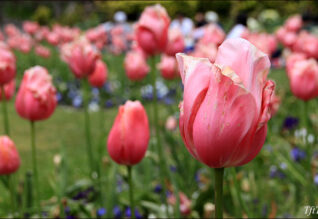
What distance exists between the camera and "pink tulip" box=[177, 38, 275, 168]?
694 mm

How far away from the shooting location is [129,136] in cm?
115

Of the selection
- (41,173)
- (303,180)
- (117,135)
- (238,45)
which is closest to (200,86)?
(238,45)

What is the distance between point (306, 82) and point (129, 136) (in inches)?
33.7

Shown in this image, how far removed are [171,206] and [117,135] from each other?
93cm

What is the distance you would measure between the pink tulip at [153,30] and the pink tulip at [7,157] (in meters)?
0.79

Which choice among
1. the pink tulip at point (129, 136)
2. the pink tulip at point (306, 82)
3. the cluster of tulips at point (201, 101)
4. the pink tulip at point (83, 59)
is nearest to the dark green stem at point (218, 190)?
the cluster of tulips at point (201, 101)

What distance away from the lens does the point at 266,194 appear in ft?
7.32

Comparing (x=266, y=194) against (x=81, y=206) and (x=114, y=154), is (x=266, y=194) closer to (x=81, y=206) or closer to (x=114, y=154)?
(x=81, y=206)

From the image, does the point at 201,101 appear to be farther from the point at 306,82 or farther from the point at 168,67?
the point at 168,67

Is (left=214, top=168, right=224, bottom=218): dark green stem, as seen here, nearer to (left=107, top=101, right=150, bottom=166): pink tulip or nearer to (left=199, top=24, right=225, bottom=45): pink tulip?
(left=107, top=101, right=150, bottom=166): pink tulip

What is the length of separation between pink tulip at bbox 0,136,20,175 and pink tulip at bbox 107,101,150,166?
0.33m

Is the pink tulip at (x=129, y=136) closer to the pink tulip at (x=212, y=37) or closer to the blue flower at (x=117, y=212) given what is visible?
the blue flower at (x=117, y=212)

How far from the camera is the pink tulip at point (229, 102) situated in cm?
69

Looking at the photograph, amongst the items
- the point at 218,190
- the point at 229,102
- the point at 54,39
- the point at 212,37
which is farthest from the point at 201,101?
the point at 54,39
